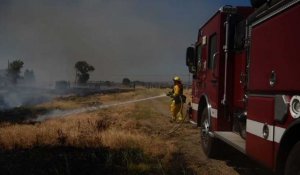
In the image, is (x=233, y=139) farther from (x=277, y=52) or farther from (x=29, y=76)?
(x=29, y=76)

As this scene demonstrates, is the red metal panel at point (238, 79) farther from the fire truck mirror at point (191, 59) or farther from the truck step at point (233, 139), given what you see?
the fire truck mirror at point (191, 59)

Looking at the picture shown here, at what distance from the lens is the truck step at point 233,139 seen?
7.07 meters

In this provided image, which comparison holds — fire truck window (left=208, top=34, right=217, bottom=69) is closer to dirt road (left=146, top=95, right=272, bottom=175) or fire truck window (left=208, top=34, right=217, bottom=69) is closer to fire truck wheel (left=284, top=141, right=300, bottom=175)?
dirt road (left=146, top=95, right=272, bottom=175)

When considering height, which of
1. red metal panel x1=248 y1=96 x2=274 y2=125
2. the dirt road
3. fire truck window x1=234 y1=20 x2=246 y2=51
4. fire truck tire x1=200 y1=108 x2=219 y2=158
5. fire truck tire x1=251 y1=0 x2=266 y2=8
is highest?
fire truck tire x1=251 y1=0 x2=266 y2=8

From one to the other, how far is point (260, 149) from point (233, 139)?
1.94m

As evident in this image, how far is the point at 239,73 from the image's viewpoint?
8.32 metres

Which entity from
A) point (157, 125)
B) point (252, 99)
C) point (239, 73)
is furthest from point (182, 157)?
point (157, 125)

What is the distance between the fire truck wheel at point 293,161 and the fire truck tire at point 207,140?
4260mm

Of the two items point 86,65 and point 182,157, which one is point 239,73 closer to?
point 182,157

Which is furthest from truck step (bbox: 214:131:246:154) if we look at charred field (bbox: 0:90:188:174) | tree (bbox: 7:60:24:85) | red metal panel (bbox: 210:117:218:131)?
tree (bbox: 7:60:24:85)

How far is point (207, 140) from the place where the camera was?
9703 mm

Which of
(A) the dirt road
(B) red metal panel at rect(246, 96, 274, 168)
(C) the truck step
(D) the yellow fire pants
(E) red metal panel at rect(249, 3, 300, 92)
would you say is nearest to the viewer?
(E) red metal panel at rect(249, 3, 300, 92)

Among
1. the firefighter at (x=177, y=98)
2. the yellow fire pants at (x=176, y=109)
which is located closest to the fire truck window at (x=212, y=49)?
the firefighter at (x=177, y=98)

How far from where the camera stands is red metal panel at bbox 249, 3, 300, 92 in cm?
498
